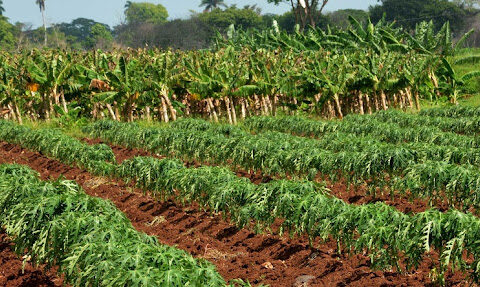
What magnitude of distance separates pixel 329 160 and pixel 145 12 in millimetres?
103942

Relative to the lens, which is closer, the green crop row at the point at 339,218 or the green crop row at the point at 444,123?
the green crop row at the point at 339,218

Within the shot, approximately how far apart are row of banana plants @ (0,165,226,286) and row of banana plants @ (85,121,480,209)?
3776 mm

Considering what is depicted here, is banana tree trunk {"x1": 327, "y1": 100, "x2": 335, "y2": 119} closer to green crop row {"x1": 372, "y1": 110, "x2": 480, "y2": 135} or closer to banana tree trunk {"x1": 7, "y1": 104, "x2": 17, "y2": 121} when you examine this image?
green crop row {"x1": 372, "y1": 110, "x2": 480, "y2": 135}

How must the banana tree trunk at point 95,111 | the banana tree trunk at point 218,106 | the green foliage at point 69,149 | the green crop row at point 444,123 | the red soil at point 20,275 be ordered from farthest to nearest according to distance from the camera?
1. the banana tree trunk at point 95,111
2. the banana tree trunk at point 218,106
3. the green crop row at point 444,123
4. the green foliage at point 69,149
5. the red soil at point 20,275

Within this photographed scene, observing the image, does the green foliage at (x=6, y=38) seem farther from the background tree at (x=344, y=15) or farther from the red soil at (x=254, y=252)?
the red soil at (x=254, y=252)

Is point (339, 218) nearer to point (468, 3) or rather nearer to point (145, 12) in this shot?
point (468, 3)

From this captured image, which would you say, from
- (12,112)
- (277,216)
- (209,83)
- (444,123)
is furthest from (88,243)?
(12,112)

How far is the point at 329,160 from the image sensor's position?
9406 mm

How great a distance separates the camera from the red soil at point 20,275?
633 centimetres

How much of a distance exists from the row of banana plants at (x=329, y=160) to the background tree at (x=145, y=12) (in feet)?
318

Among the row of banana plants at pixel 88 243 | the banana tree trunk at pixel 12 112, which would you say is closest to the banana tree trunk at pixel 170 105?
the banana tree trunk at pixel 12 112

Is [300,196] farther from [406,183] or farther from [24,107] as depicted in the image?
[24,107]

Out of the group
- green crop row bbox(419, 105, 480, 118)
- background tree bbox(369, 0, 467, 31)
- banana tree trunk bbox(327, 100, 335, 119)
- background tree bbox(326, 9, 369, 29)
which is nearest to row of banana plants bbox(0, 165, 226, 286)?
green crop row bbox(419, 105, 480, 118)

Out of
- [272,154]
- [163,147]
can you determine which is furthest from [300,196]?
[163,147]
